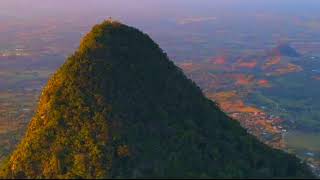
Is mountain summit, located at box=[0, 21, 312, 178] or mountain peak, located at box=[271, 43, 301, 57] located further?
mountain peak, located at box=[271, 43, 301, 57]

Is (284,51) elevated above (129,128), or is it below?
Answer: below

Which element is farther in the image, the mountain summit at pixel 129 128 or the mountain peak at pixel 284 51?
the mountain peak at pixel 284 51

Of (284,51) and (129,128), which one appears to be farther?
(284,51)

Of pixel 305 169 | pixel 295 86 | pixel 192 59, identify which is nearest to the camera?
pixel 305 169

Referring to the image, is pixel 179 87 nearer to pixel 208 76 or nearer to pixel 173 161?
pixel 173 161

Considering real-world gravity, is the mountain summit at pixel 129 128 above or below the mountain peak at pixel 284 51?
above

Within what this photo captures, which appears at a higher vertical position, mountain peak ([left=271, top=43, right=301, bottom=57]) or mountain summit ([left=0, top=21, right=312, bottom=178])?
mountain summit ([left=0, top=21, right=312, bottom=178])

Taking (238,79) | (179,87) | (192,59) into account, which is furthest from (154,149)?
(192,59)

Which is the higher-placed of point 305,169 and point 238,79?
point 305,169
